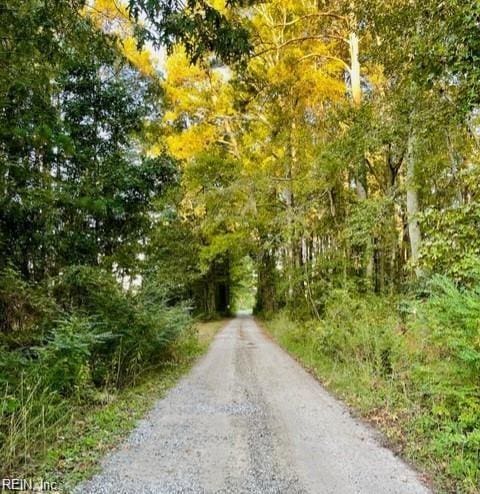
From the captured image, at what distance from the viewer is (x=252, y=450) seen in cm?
417

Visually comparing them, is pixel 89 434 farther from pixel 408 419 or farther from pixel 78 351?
pixel 408 419

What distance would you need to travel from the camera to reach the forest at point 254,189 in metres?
4.46

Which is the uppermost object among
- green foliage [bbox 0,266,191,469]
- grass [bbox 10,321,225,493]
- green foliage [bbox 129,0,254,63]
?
green foliage [bbox 129,0,254,63]

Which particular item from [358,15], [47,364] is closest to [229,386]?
[47,364]

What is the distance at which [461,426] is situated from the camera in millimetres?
3771

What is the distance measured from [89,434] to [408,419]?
3583 mm

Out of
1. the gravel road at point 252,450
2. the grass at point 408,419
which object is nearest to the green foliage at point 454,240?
the grass at point 408,419

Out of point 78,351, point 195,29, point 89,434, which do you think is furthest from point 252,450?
point 195,29

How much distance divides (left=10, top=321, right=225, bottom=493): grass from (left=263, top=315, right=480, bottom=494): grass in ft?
9.53

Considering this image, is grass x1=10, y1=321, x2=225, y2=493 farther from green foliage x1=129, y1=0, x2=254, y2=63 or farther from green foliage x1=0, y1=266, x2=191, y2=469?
green foliage x1=129, y1=0, x2=254, y2=63

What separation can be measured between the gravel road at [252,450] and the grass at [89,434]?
158 millimetres

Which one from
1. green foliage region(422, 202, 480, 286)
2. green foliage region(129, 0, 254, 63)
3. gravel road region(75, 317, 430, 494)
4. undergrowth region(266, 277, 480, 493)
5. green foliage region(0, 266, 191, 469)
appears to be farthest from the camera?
green foliage region(422, 202, 480, 286)

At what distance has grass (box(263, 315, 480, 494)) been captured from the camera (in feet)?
11.4

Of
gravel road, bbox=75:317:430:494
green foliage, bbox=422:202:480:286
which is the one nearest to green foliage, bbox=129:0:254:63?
green foliage, bbox=422:202:480:286
